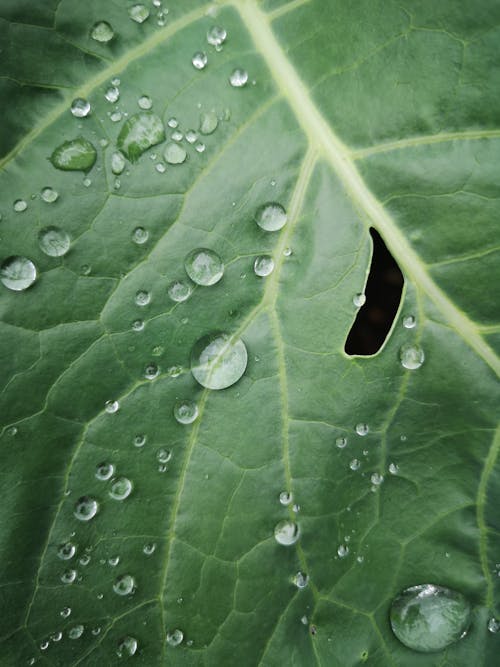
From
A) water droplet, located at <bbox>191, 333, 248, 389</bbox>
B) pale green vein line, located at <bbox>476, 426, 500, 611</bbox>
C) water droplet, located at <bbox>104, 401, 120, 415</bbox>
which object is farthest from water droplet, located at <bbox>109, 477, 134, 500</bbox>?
pale green vein line, located at <bbox>476, 426, 500, 611</bbox>

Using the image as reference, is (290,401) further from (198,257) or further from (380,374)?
(198,257)

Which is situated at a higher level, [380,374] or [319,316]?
[319,316]

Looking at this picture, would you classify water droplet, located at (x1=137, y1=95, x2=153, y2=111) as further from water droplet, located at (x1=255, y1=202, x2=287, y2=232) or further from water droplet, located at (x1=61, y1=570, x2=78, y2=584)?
water droplet, located at (x1=61, y1=570, x2=78, y2=584)

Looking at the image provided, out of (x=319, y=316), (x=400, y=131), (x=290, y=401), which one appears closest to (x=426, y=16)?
(x=400, y=131)

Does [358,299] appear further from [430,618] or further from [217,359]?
[430,618]


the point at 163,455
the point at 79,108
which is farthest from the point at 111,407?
the point at 79,108

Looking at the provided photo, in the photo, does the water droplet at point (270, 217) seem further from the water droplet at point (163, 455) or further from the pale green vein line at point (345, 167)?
the water droplet at point (163, 455)

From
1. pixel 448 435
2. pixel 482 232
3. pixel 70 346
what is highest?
pixel 482 232
